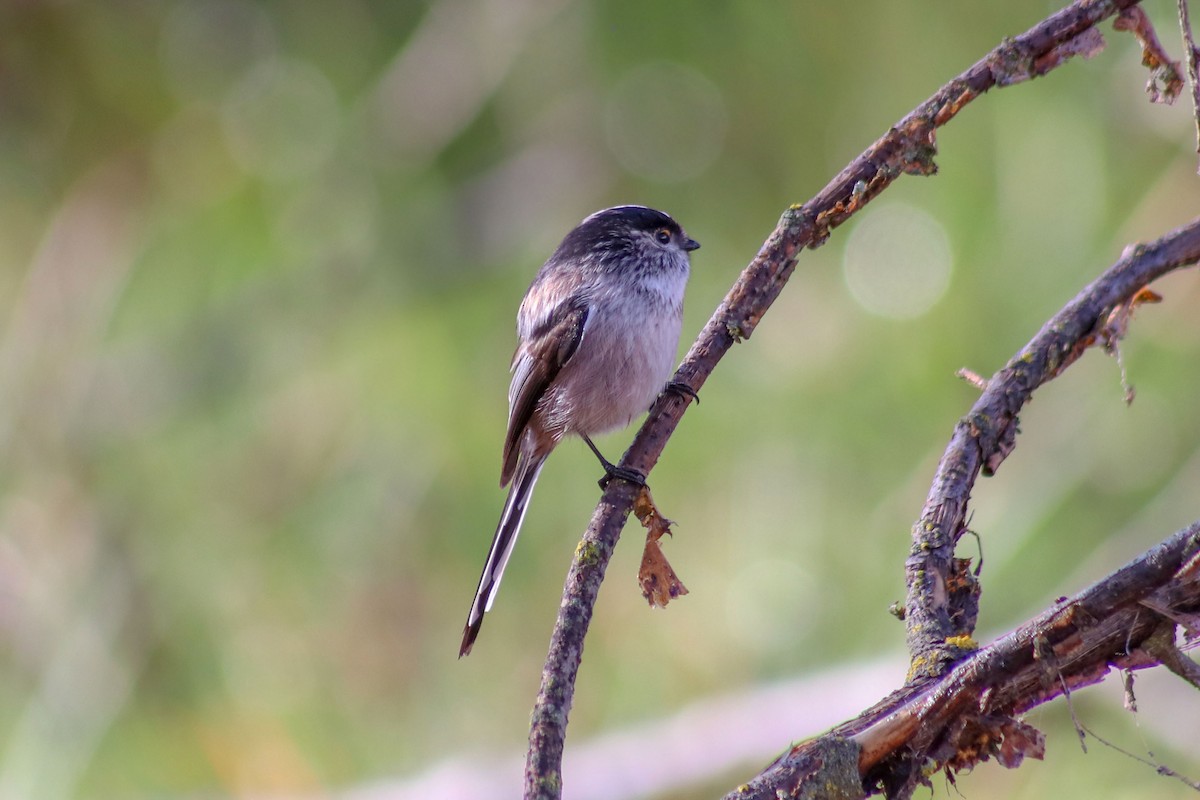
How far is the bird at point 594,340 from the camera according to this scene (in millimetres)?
2418

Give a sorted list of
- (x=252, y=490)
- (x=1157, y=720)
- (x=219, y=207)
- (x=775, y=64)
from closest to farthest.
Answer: (x=1157, y=720), (x=775, y=64), (x=252, y=490), (x=219, y=207)

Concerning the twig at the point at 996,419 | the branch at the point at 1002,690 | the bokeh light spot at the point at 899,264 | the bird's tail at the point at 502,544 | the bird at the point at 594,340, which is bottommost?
the branch at the point at 1002,690

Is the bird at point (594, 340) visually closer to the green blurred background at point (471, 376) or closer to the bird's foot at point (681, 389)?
the bird's foot at point (681, 389)

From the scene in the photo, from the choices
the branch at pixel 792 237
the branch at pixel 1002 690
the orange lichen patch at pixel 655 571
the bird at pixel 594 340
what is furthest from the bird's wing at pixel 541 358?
the branch at pixel 1002 690

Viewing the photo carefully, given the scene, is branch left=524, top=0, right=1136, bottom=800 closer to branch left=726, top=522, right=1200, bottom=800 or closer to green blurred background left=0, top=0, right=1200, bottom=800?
branch left=726, top=522, right=1200, bottom=800

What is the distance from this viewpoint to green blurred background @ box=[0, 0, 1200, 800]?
4.11 m

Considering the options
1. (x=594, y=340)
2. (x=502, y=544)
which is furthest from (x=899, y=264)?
(x=502, y=544)

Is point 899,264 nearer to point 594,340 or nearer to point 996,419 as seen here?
point 594,340

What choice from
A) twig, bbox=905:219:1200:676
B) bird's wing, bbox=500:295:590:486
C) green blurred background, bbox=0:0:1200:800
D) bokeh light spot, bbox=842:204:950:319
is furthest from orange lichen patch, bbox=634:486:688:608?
bokeh light spot, bbox=842:204:950:319

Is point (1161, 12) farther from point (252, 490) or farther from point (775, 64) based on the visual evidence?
Result: point (252, 490)

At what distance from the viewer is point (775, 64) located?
5.05 metres

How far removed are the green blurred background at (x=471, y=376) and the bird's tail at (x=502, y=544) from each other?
1816mm

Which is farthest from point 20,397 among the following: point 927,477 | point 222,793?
point 927,477

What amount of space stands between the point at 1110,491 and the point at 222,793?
3845 mm
